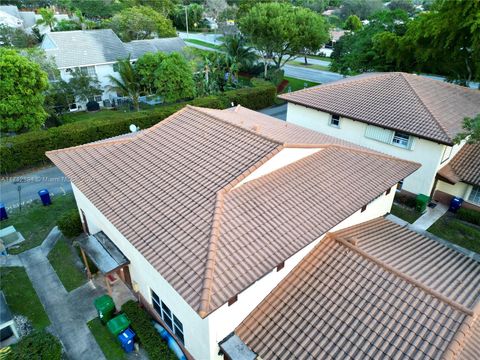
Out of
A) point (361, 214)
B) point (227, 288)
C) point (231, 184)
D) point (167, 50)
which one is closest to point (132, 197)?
point (231, 184)

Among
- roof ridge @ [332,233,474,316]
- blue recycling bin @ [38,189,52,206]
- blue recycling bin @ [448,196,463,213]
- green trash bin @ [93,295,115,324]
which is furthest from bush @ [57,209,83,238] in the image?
blue recycling bin @ [448,196,463,213]

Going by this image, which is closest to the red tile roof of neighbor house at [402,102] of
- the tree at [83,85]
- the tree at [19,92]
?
the tree at [19,92]

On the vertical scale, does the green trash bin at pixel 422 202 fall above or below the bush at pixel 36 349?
below

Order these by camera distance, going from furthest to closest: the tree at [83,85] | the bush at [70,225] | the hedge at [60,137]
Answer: the tree at [83,85]
the hedge at [60,137]
the bush at [70,225]

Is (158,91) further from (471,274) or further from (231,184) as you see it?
(471,274)

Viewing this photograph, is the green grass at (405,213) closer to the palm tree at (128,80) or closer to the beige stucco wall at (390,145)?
the beige stucco wall at (390,145)

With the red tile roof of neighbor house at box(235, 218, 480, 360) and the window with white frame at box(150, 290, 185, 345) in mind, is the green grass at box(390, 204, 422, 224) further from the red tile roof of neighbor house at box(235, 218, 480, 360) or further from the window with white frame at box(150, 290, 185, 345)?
the window with white frame at box(150, 290, 185, 345)

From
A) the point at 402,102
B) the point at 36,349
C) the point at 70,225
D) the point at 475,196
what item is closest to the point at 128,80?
the point at 70,225
